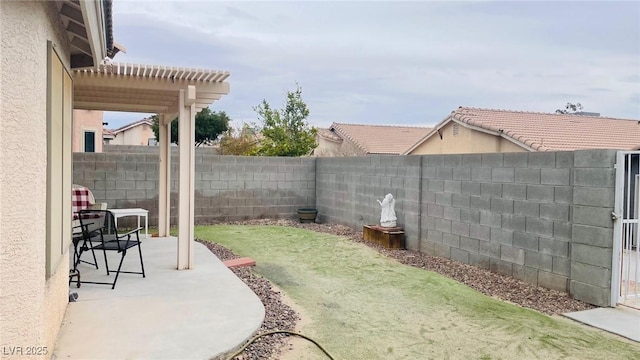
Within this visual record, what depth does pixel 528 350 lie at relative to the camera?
4.02m

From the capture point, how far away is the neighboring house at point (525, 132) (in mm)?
15344

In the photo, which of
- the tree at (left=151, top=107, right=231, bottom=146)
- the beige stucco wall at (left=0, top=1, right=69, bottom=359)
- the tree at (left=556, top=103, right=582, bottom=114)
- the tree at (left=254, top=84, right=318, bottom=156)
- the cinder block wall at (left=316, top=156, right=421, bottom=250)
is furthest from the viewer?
the tree at (left=556, top=103, right=582, bottom=114)

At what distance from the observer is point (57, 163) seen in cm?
318

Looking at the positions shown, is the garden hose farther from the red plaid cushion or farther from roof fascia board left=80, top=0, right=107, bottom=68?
the red plaid cushion

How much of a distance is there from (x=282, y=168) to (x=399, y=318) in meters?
8.21

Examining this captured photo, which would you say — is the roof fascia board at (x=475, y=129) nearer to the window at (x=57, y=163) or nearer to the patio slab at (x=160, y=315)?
the patio slab at (x=160, y=315)

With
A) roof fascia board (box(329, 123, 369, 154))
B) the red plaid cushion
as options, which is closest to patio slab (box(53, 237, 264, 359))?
the red plaid cushion

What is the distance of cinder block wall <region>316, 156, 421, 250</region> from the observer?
28.7ft

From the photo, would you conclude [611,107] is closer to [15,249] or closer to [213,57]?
[213,57]

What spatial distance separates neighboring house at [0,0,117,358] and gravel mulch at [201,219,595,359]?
168 cm

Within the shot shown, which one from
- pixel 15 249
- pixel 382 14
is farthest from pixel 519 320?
pixel 382 14

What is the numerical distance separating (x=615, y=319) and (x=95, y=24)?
553 cm

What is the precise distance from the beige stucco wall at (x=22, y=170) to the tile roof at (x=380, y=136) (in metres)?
21.8

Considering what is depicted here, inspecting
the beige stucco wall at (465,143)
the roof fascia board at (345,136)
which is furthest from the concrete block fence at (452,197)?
the roof fascia board at (345,136)
